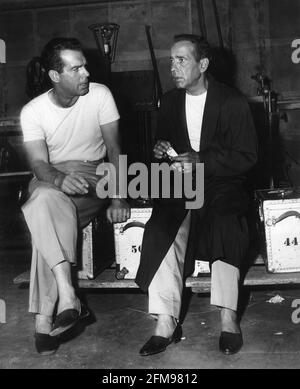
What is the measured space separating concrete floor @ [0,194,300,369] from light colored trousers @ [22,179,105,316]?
1.01ft

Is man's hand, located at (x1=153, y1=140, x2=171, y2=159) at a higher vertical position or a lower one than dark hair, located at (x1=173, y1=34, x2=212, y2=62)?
lower

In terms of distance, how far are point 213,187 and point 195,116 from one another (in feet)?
1.84

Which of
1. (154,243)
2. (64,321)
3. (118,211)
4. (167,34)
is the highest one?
(167,34)

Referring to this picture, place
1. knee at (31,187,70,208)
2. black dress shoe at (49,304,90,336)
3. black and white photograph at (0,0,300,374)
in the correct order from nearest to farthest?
black dress shoe at (49,304,90,336) < black and white photograph at (0,0,300,374) < knee at (31,187,70,208)

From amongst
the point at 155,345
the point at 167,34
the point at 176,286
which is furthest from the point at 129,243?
the point at 167,34

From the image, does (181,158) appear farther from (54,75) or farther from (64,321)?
(64,321)

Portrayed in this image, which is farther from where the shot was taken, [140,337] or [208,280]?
[208,280]

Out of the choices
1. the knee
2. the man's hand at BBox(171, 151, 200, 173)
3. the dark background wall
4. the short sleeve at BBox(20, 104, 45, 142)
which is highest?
the dark background wall

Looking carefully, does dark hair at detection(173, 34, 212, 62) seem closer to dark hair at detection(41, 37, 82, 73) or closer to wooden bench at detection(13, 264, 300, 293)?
dark hair at detection(41, 37, 82, 73)

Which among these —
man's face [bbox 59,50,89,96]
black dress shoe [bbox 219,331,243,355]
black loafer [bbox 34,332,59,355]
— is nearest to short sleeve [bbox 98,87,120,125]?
man's face [bbox 59,50,89,96]

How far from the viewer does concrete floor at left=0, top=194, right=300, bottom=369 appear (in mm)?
3109

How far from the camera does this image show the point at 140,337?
3.51 meters

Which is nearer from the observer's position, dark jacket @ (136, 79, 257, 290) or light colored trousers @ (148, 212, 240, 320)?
light colored trousers @ (148, 212, 240, 320)

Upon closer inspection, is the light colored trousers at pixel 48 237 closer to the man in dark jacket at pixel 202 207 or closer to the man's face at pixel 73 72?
the man in dark jacket at pixel 202 207
